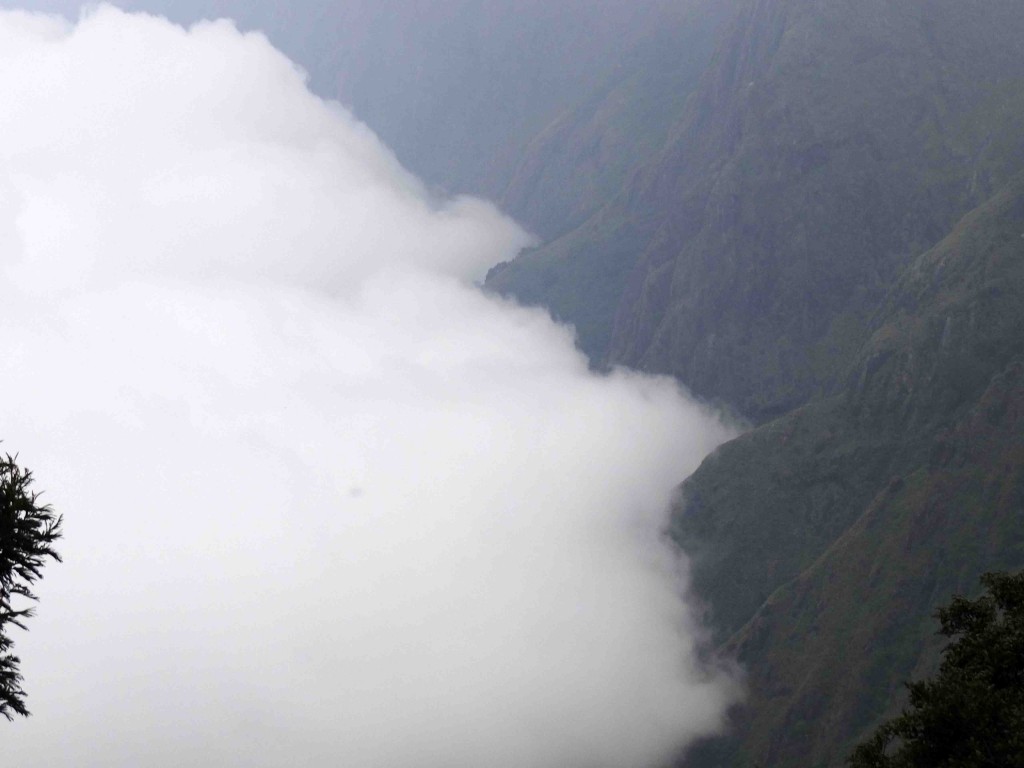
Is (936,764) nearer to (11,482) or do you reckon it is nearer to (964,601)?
(964,601)

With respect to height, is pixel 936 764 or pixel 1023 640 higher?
pixel 1023 640

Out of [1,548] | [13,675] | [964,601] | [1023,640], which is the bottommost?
[13,675]

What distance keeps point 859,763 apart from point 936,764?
4.62 m

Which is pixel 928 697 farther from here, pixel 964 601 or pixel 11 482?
pixel 11 482

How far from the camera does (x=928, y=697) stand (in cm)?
5231

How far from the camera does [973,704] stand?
5009 centimetres

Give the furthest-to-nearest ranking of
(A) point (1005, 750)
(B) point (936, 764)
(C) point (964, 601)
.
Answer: (C) point (964, 601) < (B) point (936, 764) < (A) point (1005, 750)

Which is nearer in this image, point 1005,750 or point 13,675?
point 13,675

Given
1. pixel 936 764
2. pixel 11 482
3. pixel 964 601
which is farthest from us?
pixel 964 601

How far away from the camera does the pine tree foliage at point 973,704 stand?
47.9 meters

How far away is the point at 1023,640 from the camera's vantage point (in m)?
52.9

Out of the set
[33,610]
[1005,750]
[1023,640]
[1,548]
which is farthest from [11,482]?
[1023,640]

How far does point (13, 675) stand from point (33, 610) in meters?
2.23

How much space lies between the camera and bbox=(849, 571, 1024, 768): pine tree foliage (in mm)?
47875
